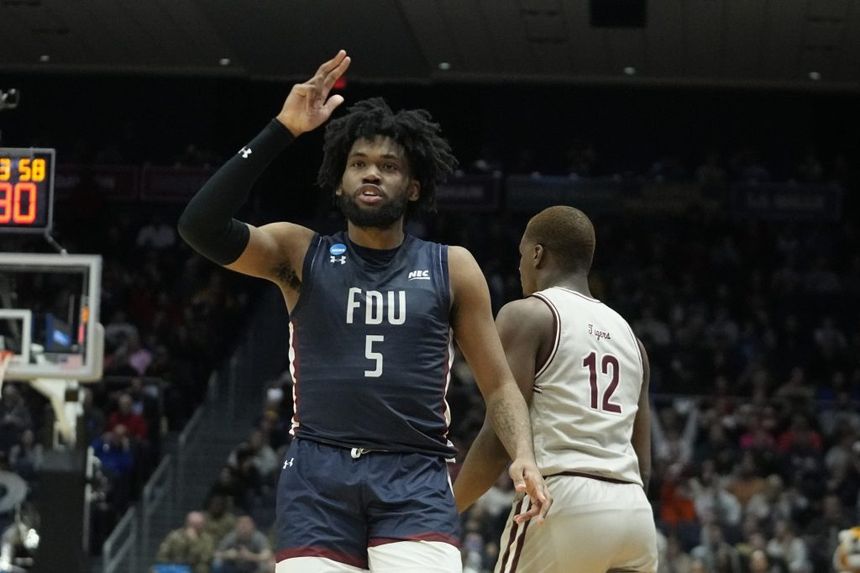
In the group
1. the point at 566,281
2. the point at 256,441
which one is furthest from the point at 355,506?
the point at 256,441

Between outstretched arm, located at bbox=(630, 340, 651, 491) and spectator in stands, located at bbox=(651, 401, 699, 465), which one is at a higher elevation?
outstretched arm, located at bbox=(630, 340, 651, 491)

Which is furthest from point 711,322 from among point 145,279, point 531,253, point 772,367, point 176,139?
point 531,253

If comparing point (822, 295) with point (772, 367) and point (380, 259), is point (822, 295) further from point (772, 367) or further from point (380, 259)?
point (380, 259)

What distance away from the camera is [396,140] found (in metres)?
5.10

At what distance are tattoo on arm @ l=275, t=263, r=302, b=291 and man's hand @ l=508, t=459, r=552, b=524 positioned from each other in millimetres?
914

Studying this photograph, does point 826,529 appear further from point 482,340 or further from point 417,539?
point 417,539

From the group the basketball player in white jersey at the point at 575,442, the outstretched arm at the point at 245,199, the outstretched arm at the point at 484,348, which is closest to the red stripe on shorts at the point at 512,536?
the basketball player in white jersey at the point at 575,442

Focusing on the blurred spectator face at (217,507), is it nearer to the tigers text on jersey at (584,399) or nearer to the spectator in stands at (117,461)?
the spectator in stands at (117,461)

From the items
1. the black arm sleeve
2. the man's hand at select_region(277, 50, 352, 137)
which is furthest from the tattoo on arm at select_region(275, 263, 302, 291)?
the man's hand at select_region(277, 50, 352, 137)

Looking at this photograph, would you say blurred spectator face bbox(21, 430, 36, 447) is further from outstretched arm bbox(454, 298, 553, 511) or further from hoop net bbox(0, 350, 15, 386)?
outstretched arm bbox(454, 298, 553, 511)

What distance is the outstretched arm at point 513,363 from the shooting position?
557 cm

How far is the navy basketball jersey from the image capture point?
484 cm

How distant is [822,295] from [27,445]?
1165 centimetres

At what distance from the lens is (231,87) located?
26.8m
